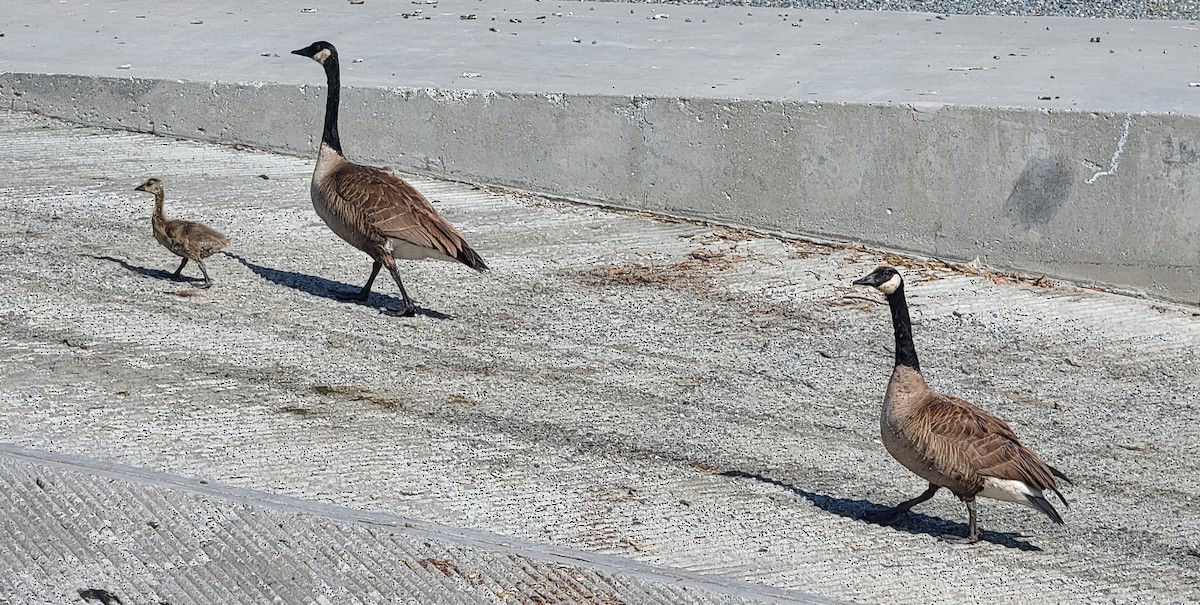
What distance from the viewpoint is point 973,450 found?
538cm

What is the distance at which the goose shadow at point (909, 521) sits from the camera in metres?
5.79

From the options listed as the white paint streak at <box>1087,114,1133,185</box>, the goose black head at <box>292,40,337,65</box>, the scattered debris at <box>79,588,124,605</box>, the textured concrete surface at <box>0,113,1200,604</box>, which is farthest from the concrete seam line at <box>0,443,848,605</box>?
the white paint streak at <box>1087,114,1133,185</box>

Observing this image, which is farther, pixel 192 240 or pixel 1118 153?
pixel 1118 153

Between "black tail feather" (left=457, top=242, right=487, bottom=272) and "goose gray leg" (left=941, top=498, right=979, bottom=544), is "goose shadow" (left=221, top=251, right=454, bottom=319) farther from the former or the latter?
"goose gray leg" (left=941, top=498, right=979, bottom=544)

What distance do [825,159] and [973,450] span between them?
4.84m

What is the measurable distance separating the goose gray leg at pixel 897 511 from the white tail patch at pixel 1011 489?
251 millimetres

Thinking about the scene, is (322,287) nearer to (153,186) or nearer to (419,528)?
(153,186)

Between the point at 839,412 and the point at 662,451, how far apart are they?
3.71 feet

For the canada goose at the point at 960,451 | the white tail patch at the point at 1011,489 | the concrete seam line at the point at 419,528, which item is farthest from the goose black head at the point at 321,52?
the white tail patch at the point at 1011,489

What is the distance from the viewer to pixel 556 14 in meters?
14.4

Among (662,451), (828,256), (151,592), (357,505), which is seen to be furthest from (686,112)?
(151,592)

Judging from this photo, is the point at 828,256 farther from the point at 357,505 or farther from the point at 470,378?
the point at 357,505

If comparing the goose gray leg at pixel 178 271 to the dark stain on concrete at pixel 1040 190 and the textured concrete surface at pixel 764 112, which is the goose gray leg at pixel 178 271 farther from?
the dark stain on concrete at pixel 1040 190

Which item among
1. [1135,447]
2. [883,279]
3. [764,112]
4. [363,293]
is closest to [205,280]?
[363,293]
